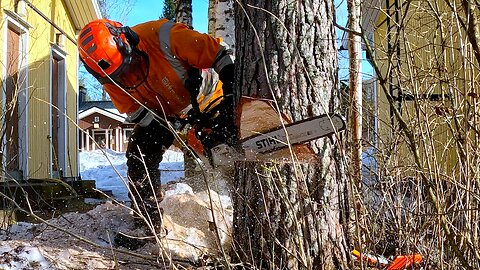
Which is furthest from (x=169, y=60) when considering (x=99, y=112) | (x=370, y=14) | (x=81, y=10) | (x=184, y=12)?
(x=99, y=112)

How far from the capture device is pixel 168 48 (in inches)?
150

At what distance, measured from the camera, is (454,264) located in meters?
2.07

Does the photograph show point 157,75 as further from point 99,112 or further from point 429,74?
point 99,112

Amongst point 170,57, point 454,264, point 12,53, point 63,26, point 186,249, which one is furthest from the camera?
point 63,26

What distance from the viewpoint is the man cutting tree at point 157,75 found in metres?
3.50

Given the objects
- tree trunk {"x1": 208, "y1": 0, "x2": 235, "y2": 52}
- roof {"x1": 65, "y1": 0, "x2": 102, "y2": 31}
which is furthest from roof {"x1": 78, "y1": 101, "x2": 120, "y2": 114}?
tree trunk {"x1": 208, "y1": 0, "x2": 235, "y2": 52}

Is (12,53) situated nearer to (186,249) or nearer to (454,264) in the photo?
(186,249)

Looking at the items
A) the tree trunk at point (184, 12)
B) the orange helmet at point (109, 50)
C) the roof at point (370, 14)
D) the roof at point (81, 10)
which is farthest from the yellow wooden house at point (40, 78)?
the roof at point (370, 14)

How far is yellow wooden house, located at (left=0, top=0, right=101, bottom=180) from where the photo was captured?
27.3 ft

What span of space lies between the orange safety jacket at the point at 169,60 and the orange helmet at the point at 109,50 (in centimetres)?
11

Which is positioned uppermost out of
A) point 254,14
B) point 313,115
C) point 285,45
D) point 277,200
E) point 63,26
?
point 63,26

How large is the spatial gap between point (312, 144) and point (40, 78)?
860cm

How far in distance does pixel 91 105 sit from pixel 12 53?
72.9ft

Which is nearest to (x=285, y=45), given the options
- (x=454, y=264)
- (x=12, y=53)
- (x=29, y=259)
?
(x=454, y=264)
